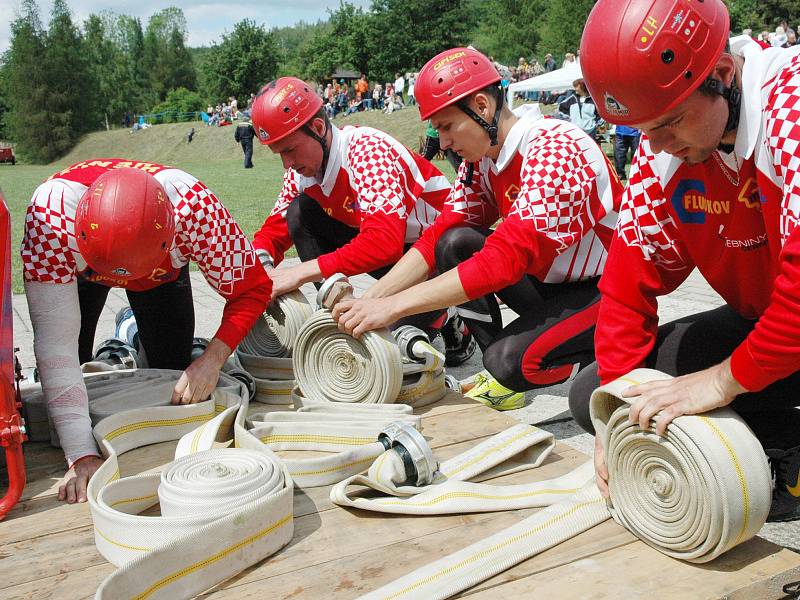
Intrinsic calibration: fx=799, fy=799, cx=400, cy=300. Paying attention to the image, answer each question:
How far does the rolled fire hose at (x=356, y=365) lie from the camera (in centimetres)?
323

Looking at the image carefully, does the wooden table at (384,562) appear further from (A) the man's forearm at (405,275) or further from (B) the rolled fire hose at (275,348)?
(A) the man's forearm at (405,275)

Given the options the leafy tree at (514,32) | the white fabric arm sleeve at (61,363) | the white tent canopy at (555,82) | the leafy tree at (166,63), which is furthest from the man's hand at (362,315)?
the leafy tree at (166,63)

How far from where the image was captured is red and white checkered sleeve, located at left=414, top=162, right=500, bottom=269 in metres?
3.96

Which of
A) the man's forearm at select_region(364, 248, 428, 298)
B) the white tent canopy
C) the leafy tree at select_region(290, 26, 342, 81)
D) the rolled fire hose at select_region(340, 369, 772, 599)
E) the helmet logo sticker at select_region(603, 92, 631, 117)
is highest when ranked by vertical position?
the leafy tree at select_region(290, 26, 342, 81)

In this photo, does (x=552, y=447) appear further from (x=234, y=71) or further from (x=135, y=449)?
(x=234, y=71)

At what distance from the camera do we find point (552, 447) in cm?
278

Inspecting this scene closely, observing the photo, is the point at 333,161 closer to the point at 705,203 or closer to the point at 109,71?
the point at 705,203

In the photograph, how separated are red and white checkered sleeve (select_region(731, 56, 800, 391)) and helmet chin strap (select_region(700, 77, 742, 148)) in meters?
0.10

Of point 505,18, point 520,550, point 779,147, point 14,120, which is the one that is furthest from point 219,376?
point 505,18

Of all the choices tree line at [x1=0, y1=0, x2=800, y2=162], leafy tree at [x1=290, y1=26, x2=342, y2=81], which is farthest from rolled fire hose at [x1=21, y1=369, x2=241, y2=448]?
leafy tree at [x1=290, y1=26, x2=342, y2=81]

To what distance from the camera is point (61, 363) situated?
2783 millimetres

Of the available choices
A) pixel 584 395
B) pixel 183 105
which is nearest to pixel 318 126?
pixel 584 395

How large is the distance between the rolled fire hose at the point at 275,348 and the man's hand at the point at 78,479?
0.97m

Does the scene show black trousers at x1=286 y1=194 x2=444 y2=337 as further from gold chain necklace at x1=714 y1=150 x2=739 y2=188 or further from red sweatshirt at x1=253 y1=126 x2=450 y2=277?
gold chain necklace at x1=714 y1=150 x2=739 y2=188
